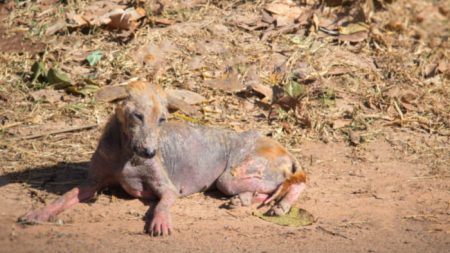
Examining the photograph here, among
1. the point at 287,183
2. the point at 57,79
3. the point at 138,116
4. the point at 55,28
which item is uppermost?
the point at 138,116

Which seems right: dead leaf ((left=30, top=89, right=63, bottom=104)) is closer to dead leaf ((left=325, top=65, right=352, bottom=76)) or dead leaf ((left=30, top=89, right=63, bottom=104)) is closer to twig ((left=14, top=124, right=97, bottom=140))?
twig ((left=14, top=124, right=97, bottom=140))

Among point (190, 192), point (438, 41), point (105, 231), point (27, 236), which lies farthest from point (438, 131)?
point (27, 236)

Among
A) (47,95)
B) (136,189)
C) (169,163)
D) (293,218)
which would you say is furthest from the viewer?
(47,95)

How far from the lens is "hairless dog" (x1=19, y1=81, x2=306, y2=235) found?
20.7 feet

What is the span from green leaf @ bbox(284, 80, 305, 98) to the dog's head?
2615mm

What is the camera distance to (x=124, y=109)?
6379 mm

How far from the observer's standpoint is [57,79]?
8.73 metres

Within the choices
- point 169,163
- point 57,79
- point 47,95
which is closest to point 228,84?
point 57,79

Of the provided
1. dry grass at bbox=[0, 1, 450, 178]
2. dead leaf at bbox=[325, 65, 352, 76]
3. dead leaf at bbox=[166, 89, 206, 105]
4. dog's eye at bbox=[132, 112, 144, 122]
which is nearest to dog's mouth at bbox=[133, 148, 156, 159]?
dog's eye at bbox=[132, 112, 144, 122]

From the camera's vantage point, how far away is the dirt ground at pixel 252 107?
636 cm

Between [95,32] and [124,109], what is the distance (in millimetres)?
3614

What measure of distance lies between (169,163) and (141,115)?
928 mm

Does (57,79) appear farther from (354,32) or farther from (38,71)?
(354,32)

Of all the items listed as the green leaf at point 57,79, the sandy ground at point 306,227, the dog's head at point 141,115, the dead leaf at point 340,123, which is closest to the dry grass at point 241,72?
the dead leaf at point 340,123
